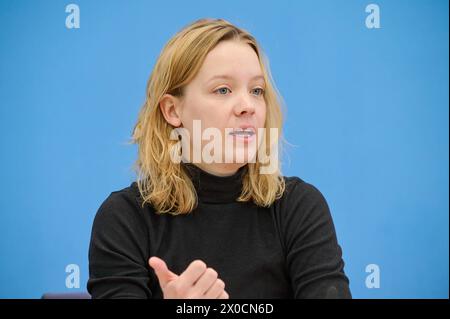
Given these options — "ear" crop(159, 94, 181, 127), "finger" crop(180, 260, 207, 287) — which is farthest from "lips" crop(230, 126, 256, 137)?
"finger" crop(180, 260, 207, 287)

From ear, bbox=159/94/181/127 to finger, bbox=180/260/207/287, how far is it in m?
0.35

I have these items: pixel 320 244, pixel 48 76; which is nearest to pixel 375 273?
pixel 320 244

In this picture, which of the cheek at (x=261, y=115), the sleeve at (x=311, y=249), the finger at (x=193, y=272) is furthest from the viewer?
the cheek at (x=261, y=115)

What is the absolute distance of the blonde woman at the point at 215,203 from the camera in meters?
0.89

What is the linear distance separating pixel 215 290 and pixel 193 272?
5 centimetres

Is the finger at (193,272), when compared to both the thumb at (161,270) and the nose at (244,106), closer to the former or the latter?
the thumb at (161,270)

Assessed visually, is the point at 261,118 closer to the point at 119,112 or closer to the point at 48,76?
the point at 119,112

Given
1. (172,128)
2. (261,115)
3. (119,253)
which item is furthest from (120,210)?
(261,115)

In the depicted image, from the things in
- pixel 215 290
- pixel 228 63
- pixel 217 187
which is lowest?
pixel 215 290

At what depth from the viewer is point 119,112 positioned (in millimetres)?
1782

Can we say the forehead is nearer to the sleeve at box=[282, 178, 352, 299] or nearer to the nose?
the nose

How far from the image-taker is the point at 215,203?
961 mm

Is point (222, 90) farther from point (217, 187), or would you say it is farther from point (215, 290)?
point (215, 290)

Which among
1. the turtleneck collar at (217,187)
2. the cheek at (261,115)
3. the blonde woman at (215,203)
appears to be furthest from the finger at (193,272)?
the cheek at (261,115)
